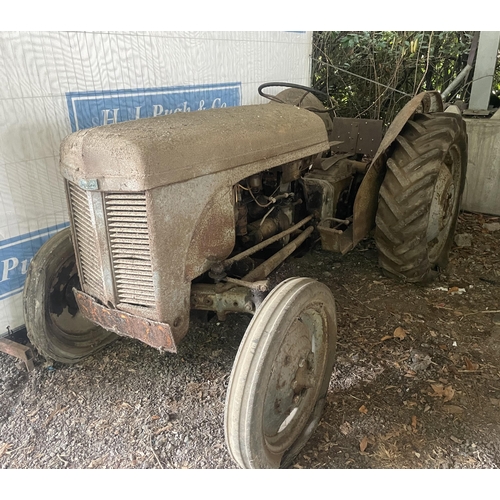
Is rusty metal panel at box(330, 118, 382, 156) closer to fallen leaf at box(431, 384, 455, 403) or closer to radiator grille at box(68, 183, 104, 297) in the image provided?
fallen leaf at box(431, 384, 455, 403)

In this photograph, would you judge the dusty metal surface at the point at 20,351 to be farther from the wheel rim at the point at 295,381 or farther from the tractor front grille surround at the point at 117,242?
the wheel rim at the point at 295,381

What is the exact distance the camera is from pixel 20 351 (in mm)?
2451

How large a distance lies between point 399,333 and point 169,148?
187 centimetres

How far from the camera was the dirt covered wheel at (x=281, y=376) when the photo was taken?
1.61 metres

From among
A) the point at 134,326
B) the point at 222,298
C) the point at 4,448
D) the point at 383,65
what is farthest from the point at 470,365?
the point at 383,65

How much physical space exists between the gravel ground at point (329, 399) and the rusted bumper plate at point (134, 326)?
21.0 inches

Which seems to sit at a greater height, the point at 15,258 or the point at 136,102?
the point at 136,102

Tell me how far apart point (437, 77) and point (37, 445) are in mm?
6217

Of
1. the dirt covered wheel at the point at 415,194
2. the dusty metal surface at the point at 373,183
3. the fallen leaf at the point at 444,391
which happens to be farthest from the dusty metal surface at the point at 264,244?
the fallen leaf at the point at 444,391

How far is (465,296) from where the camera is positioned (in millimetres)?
3256

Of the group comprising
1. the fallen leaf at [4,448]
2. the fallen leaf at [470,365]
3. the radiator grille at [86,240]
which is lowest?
the fallen leaf at [4,448]

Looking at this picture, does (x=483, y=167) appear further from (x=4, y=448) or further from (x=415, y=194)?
(x=4, y=448)

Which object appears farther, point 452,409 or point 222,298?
point 452,409
